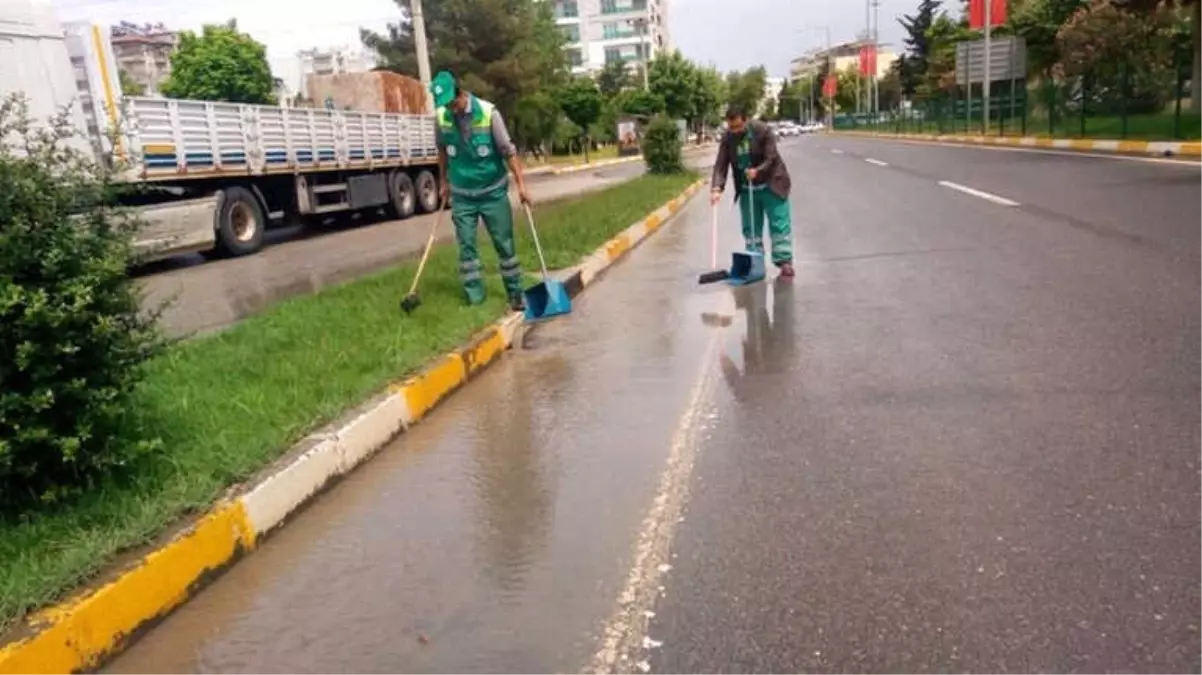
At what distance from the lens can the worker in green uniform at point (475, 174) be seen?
24.1 feet

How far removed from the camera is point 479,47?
43062 millimetres

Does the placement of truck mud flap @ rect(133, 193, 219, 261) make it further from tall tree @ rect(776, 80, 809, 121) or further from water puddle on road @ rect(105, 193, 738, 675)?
tall tree @ rect(776, 80, 809, 121)

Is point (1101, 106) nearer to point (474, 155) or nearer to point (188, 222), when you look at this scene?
point (188, 222)

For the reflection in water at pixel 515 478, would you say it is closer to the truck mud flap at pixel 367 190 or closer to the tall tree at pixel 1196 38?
the truck mud flap at pixel 367 190

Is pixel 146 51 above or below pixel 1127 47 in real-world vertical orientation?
above

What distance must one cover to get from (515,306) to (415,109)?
17594 millimetres

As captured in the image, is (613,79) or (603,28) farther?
(603,28)

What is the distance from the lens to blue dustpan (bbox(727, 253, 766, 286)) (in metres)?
8.91

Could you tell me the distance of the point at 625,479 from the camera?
426cm

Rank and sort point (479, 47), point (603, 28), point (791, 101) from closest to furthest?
point (479, 47)
point (603, 28)
point (791, 101)

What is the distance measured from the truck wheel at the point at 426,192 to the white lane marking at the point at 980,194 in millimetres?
10771

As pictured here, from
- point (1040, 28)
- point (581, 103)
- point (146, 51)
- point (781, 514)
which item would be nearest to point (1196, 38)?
point (1040, 28)

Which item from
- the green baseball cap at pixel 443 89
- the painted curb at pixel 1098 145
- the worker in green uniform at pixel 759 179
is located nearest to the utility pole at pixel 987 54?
the painted curb at pixel 1098 145

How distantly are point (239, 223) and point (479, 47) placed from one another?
97.9ft
